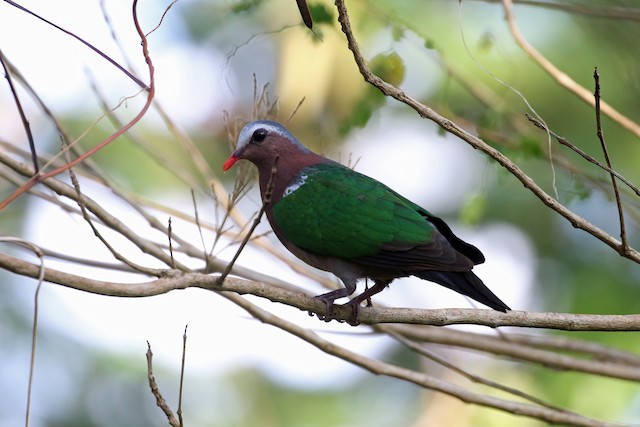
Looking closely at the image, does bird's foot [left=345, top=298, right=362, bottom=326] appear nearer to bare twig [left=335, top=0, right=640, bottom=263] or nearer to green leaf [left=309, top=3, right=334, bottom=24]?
bare twig [left=335, top=0, right=640, bottom=263]

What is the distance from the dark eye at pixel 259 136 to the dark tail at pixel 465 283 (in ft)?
3.78

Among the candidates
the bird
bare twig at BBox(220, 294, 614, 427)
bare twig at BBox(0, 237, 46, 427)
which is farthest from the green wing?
bare twig at BBox(0, 237, 46, 427)

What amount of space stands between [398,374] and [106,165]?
26.3 feet

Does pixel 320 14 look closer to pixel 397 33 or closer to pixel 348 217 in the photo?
pixel 397 33

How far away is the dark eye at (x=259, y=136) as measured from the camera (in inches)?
186

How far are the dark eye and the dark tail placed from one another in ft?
3.78

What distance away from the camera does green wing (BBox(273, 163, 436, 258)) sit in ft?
14.1

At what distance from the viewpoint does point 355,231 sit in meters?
4.36

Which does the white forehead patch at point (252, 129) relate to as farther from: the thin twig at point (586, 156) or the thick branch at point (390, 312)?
the thin twig at point (586, 156)

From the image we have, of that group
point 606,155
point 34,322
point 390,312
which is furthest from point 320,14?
point 34,322

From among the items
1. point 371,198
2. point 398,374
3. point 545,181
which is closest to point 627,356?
point 398,374

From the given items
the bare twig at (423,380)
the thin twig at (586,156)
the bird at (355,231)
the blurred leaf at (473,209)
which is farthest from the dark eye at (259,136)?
the thin twig at (586,156)

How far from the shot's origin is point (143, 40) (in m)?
3.27

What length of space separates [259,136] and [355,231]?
0.81 metres
